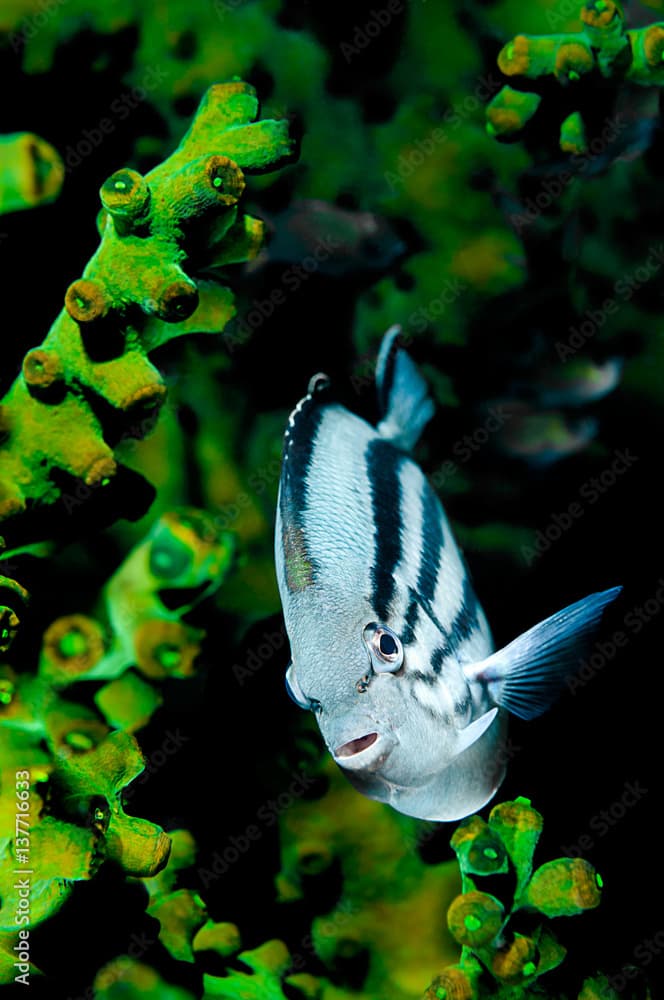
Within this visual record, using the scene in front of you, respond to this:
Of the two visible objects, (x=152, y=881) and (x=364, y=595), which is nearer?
(x=364, y=595)

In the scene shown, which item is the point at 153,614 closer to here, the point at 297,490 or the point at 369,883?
the point at 297,490

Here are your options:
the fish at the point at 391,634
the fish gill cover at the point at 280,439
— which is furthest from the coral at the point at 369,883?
the fish at the point at 391,634

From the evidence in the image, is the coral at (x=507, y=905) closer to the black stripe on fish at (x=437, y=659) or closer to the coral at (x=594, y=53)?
the black stripe on fish at (x=437, y=659)

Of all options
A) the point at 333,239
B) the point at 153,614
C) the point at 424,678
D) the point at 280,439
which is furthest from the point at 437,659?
the point at 333,239

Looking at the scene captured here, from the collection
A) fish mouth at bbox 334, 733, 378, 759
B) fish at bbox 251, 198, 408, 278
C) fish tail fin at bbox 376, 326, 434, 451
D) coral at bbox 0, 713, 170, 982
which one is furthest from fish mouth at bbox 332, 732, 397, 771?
fish at bbox 251, 198, 408, 278

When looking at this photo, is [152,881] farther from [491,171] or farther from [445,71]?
[445,71]

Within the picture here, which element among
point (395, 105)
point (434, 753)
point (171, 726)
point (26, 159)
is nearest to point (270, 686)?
point (171, 726)
